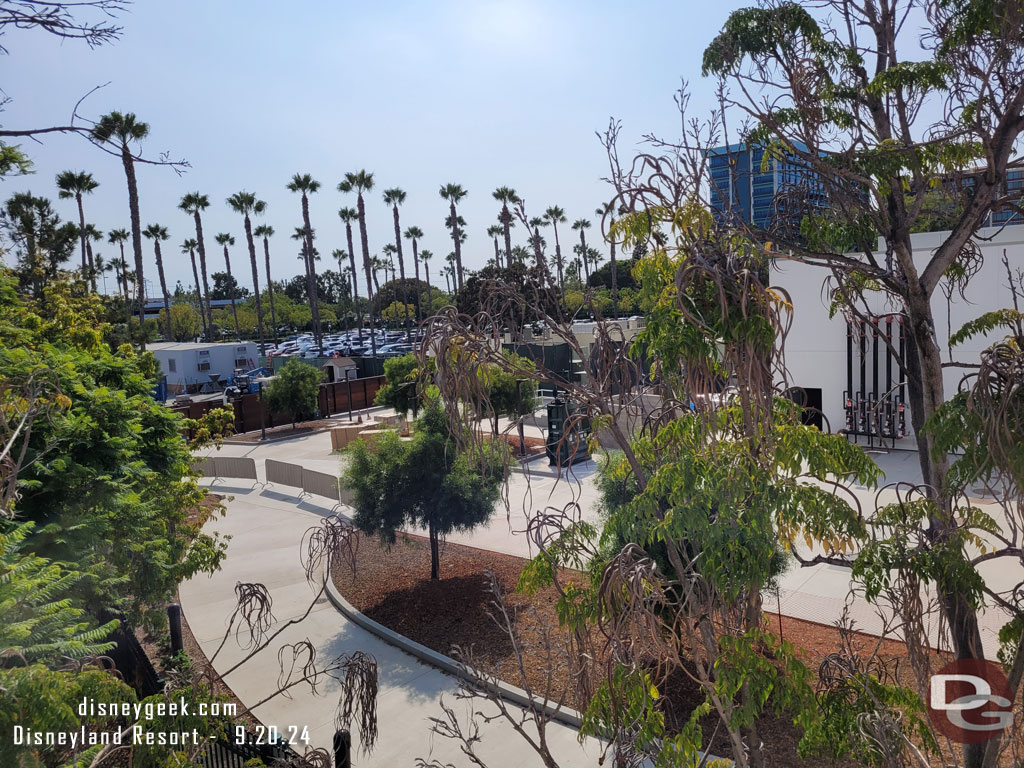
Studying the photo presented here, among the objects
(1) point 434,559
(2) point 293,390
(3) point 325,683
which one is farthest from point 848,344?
(2) point 293,390

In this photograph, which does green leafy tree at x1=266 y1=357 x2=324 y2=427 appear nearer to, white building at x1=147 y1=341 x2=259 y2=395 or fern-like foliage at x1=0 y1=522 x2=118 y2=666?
white building at x1=147 y1=341 x2=259 y2=395

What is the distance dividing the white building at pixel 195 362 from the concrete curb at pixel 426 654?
34176mm

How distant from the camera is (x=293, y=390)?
28.2 metres

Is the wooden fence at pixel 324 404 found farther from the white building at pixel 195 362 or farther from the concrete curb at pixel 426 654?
the concrete curb at pixel 426 654

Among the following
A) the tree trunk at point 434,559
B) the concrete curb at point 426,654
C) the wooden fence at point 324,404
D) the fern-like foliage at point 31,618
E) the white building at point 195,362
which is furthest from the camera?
the white building at point 195,362

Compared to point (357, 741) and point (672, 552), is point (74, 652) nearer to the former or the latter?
point (672, 552)

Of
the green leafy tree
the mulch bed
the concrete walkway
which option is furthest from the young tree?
the green leafy tree

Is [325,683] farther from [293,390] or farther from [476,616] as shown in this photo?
[293,390]

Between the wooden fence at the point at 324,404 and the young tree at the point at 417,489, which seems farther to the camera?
the wooden fence at the point at 324,404

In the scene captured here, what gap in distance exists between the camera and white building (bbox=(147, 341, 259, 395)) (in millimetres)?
43000
